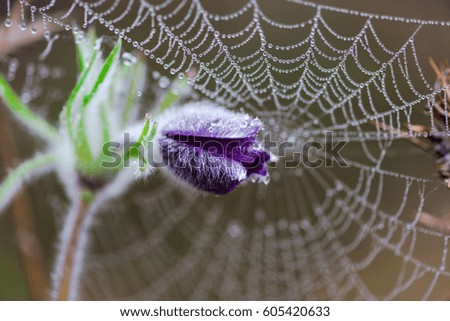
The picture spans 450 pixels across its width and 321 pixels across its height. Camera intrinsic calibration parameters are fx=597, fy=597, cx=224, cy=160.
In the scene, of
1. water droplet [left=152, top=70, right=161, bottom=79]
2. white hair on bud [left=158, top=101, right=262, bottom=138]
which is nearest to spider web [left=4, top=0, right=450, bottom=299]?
water droplet [left=152, top=70, right=161, bottom=79]

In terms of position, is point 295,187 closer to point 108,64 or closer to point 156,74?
point 156,74

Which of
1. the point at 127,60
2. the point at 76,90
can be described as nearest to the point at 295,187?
the point at 127,60

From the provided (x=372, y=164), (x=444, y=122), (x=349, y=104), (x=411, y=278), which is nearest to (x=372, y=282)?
(x=411, y=278)

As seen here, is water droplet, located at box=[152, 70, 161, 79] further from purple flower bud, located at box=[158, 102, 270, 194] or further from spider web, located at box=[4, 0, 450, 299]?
purple flower bud, located at box=[158, 102, 270, 194]

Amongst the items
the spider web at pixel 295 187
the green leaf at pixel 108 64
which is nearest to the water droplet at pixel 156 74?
the spider web at pixel 295 187

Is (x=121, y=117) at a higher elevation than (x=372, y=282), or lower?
higher
